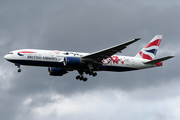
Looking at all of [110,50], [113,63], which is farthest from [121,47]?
[113,63]

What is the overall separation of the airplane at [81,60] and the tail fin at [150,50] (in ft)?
2.26

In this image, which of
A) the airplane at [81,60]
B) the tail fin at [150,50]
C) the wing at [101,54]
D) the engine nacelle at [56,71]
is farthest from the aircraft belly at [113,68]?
the engine nacelle at [56,71]

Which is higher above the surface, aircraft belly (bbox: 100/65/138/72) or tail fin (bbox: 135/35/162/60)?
tail fin (bbox: 135/35/162/60)

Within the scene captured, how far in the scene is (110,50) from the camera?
57.2 meters

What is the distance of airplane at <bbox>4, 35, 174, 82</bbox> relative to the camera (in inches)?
2271

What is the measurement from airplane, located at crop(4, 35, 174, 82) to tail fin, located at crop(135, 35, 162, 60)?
0.69 meters

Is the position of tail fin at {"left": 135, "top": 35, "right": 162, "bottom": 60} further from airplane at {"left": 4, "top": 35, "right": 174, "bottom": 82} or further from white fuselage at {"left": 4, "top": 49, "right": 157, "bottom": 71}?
white fuselage at {"left": 4, "top": 49, "right": 157, "bottom": 71}

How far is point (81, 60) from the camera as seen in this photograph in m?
59.4

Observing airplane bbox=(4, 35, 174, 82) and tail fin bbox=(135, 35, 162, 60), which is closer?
airplane bbox=(4, 35, 174, 82)

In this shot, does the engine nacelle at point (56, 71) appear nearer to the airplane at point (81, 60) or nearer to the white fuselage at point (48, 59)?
A: the airplane at point (81, 60)

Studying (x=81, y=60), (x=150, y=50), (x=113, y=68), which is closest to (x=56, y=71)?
(x=81, y=60)

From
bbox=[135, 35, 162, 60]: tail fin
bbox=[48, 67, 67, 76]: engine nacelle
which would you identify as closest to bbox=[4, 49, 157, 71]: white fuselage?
bbox=[48, 67, 67, 76]: engine nacelle

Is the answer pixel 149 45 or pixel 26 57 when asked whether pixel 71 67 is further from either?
pixel 149 45

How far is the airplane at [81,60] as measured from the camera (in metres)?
57.7
